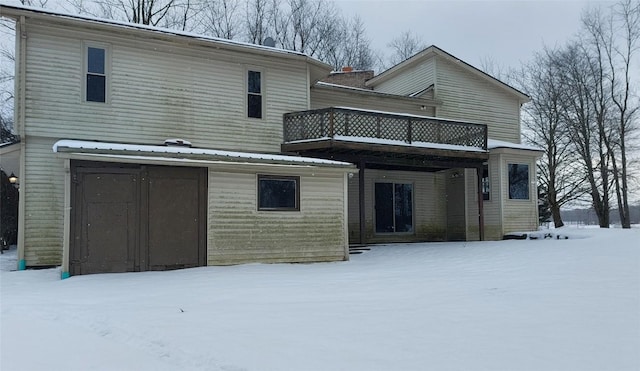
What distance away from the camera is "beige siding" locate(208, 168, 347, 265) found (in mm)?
10141

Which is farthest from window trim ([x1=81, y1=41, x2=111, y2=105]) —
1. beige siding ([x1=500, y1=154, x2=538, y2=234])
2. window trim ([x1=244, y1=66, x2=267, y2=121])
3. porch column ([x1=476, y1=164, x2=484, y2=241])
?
beige siding ([x1=500, y1=154, x2=538, y2=234])

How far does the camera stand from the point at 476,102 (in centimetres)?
1767

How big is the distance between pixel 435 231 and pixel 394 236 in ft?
5.57

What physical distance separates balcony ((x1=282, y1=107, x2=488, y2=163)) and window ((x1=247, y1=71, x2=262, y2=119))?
31.4 inches

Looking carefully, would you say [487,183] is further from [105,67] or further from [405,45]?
[405,45]

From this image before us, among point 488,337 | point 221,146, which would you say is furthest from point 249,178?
point 488,337

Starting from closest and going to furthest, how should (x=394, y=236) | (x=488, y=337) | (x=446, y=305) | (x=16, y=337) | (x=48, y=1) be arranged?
(x=488, y=337)
(x=16, y=337)
(x=446, y=305)
(x=394, y=236)
(x=48, y=1)

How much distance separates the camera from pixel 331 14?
108ft

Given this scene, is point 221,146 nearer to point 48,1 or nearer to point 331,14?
point 48,1

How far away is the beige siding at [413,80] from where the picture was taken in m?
17.4

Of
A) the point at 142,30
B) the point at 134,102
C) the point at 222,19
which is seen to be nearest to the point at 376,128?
the point at 134,102

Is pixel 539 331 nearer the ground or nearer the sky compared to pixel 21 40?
nearer the ground

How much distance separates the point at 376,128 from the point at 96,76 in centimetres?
720

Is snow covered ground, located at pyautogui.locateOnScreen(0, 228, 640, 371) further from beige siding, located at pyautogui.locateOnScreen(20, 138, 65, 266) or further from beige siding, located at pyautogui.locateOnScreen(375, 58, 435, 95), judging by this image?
beige siding, located at pyautogui.locateOnScreen(375, 58, 435, 95)
